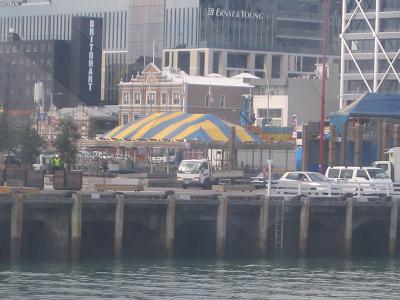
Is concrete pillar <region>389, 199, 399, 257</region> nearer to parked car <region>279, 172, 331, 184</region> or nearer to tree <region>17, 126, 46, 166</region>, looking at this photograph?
parked car <region>279, 172, 331, 184</region>

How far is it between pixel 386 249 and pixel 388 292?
41.9ft

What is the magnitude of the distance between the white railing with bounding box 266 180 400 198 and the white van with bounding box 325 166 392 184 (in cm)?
399

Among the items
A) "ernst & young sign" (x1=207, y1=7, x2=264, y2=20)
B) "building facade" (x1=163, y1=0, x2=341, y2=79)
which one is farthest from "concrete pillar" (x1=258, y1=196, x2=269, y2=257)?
"ernst & young sign" (x1=207, y1=7, x2=264, y2=20)

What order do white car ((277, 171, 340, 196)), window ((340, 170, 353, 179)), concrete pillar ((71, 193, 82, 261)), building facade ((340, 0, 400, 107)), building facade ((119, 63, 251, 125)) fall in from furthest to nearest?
building facade ((340, 0, 400, 107))
building facade ((119, 63, 251, 125))
window ((340, 170, 353, 179))
white car ((277, 171, 340, 196))
concrete pillar ((71, 193, 82, 261))

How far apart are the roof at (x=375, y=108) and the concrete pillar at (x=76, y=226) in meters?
36.8

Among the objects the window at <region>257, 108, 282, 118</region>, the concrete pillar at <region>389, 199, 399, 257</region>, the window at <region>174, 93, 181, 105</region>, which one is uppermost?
the window at <region>174, 93, 181, 105</region>

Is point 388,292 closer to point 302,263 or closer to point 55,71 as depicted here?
point 302,263

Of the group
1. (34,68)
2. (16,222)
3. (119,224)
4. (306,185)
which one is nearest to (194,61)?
(34,68)

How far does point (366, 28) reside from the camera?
175 meters

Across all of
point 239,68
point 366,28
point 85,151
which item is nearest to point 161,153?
point 85,151

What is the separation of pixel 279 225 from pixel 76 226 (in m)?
9.86

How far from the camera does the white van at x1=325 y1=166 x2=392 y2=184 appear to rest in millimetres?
69438

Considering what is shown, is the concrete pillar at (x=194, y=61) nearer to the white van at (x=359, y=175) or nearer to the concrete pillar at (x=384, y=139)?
the concrete pillar at (x=384, y=139)

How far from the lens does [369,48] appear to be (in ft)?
573
